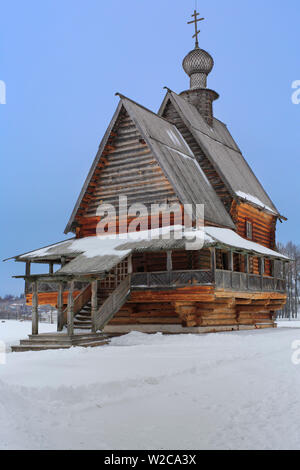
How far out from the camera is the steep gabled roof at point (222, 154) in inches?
1116

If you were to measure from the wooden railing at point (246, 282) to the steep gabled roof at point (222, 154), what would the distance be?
461 centimetres

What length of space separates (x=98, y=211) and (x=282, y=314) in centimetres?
4778

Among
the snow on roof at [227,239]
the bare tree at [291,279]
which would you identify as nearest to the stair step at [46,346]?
the snow on roof at [227,239]

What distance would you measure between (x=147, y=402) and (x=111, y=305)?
39.5 feet

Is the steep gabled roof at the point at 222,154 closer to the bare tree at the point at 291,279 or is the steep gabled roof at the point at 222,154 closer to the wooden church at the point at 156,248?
the wooden church at the point at 156,248

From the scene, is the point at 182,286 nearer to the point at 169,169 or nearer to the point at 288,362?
the point at 169,169

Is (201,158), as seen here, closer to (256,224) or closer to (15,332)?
(256,224)

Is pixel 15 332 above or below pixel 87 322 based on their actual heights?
below

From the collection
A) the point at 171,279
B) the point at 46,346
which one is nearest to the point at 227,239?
the point at 171,279

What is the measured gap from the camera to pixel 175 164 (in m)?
25.2

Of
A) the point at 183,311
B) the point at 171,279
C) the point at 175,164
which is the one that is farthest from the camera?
the point at 175,164

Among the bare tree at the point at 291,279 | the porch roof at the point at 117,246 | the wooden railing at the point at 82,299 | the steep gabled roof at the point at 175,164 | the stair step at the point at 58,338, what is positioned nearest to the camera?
the stair step at the point at 58,338

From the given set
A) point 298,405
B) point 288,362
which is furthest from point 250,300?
point 298,405

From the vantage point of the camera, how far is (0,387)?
8438 millimetres
